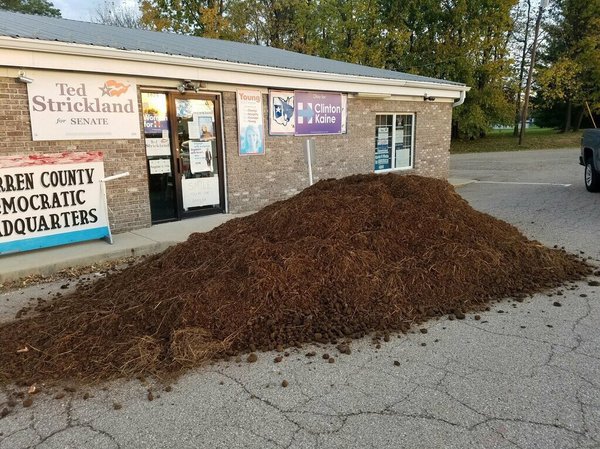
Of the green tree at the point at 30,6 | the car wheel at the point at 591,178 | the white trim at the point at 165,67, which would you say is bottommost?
the car wheel at the point at 591,178

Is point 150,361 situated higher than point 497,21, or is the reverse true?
point 497,21

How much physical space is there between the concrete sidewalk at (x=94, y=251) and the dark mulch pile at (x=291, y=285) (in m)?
1.18

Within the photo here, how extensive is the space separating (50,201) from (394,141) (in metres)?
9.61

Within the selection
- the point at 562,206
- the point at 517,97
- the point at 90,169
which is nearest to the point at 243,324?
the point at 90,169

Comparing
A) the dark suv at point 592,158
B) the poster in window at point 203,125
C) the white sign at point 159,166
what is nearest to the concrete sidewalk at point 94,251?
the white sign at point 159,166

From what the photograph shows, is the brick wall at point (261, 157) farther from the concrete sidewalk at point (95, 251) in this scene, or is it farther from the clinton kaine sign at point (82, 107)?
the concrete sidewalk at point (95, 251)

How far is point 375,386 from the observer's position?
11.2ft

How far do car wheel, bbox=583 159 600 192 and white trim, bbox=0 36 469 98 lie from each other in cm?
532

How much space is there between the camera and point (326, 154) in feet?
38.7

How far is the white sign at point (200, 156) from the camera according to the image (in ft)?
30.1

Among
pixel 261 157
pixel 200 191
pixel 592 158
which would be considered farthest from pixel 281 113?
pixel 592 158

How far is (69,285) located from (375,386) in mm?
4201

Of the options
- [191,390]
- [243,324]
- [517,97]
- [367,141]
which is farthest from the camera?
[517,97]

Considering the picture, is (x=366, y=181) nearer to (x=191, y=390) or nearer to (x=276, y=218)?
(x=276, y=218)
